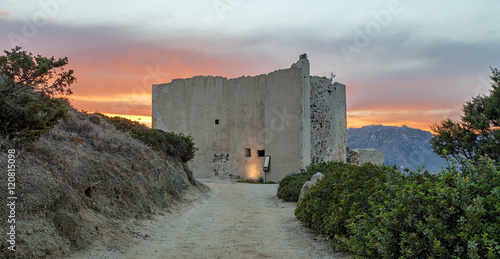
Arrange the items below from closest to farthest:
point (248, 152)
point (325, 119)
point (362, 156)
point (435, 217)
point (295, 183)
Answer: point (435, 217) → point (295, 183) → point (248, 152) → point (325, 119) → point (362, 156)

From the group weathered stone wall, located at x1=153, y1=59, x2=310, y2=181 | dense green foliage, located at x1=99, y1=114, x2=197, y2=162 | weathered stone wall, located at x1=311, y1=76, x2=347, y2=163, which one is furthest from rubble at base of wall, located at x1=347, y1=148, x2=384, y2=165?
dense green foliage, located at x1=99, y1=114, x2=197, y2=162

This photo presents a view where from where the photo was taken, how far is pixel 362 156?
30750 mm

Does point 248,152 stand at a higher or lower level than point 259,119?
lower

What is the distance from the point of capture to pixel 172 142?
15383mm

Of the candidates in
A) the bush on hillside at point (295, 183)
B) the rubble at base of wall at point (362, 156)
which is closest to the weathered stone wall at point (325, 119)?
the rubble at base of wall at point (362, 156)

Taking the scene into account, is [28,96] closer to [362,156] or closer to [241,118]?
[241,118]

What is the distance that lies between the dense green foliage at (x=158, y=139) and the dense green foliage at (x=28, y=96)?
20.6 feet

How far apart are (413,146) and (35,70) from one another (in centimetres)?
7119

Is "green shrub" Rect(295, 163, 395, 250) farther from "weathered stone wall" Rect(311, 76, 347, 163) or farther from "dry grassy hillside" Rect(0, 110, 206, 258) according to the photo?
"weathered stone wall" Rect(311, 76, 347, 163)

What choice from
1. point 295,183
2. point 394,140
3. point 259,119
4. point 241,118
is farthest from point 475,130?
point 394,140

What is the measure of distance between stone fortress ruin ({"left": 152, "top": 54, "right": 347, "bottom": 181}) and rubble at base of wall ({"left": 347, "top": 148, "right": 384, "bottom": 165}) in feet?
5.43

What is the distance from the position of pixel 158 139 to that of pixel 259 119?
1148 cm

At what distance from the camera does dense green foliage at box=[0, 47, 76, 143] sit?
21.2 feet

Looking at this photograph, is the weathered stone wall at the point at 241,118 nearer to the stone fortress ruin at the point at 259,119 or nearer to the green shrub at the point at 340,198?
the stone fortress ruin at the point at 259,119
